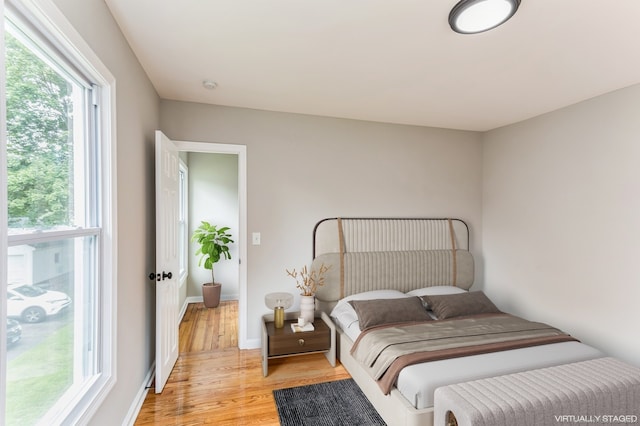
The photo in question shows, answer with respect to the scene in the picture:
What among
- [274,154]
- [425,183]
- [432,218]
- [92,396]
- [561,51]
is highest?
[561,51]

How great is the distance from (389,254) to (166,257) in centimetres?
226

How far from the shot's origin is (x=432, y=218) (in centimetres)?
378

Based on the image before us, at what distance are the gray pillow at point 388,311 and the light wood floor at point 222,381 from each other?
530 mm

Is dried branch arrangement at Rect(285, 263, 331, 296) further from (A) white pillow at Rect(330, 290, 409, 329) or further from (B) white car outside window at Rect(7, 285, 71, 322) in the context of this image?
(B) white car outside window at Rect(7, 285, 71, 322)

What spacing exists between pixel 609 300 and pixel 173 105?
4286 millimetres

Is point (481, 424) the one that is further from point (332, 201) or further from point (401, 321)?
point (332, 201)

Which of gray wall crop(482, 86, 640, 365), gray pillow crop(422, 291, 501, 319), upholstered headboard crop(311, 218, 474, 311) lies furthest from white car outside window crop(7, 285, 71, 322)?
gray wall crop(482, 86, 640, 365)

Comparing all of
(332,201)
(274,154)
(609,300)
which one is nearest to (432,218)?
(332,201)

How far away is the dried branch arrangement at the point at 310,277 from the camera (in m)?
3.26

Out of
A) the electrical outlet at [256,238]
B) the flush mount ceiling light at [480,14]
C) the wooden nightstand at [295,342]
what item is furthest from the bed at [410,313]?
the flush mount ceiling light at [480,14]

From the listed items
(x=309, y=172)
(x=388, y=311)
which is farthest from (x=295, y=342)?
(x=309, y=172)

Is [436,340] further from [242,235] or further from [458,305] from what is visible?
[242,235]

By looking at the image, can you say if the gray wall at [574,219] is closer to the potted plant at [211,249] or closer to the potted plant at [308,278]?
the potted plant at [308,278]

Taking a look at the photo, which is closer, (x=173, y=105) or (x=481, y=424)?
(x=481, y=424)
